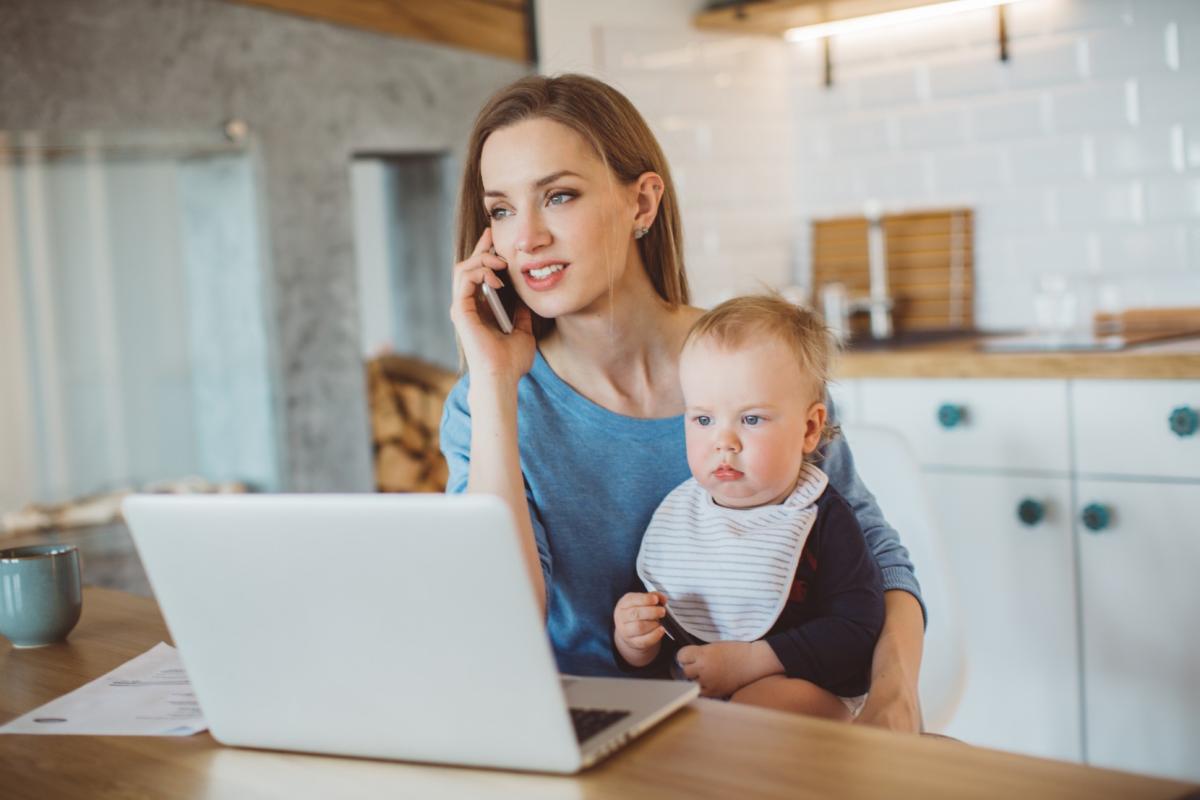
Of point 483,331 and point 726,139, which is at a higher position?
point 726,139

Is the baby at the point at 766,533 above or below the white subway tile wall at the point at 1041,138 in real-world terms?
below

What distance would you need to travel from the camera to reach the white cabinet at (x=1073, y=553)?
248cm

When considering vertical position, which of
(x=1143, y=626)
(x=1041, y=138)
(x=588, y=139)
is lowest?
(x=1143, y=626)

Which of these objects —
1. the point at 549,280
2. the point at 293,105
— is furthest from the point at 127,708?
the point at 293,105

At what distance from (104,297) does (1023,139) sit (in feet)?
7.52

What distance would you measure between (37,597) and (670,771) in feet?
2.76

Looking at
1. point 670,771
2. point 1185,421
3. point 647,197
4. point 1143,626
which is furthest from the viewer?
point 1143,626

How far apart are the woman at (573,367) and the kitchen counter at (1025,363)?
782 millimetres

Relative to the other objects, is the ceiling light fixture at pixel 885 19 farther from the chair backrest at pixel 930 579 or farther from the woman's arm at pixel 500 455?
the woman's arm at pixel 500 455

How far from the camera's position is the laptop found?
88 cm

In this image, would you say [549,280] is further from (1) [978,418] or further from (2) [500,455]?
(1) [978,418]

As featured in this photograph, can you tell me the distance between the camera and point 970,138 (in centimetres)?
341

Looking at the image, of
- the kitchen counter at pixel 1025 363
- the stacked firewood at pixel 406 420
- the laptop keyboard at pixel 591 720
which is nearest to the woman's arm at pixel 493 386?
the laptop keyboard at pixel 591 720

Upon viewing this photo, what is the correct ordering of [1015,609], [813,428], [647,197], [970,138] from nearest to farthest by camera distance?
[813,428]
[647,197]
[1015,609]
[970,138]
